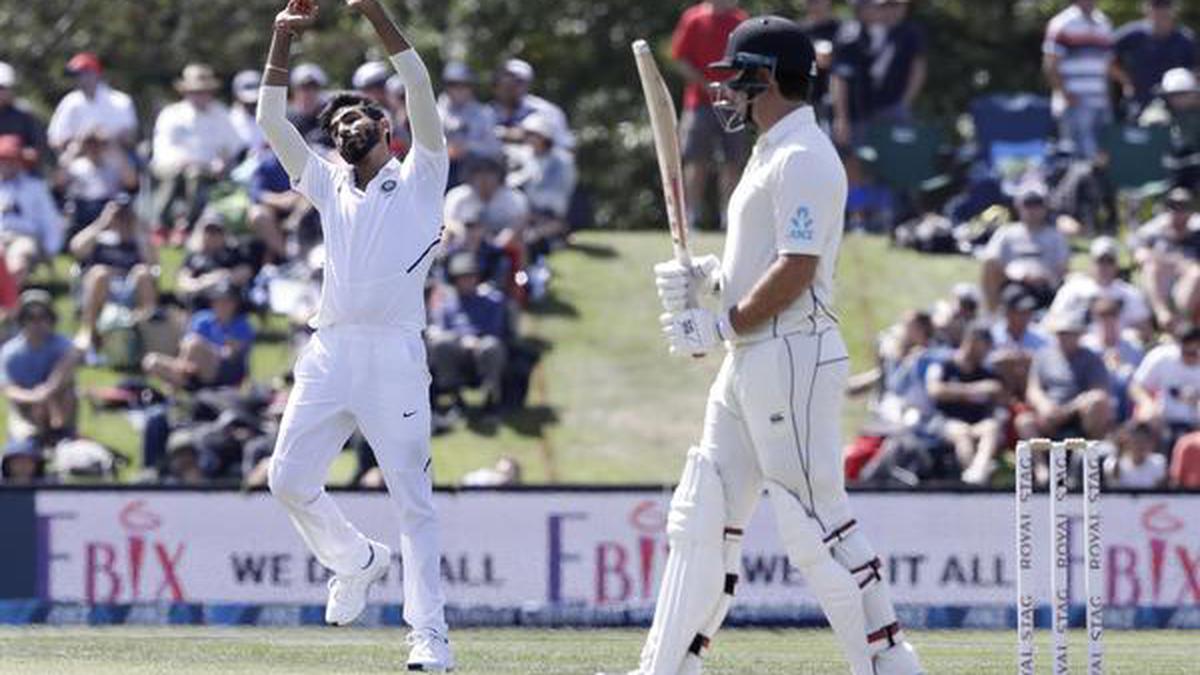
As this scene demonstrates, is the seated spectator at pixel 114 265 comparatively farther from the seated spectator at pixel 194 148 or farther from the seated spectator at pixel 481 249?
the seated spectator at pixel 481 249

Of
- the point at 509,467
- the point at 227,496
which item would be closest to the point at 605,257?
the point at 509,467

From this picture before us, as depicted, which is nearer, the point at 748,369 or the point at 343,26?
the point at 748,369

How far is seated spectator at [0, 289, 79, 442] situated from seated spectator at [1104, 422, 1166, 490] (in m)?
6.87

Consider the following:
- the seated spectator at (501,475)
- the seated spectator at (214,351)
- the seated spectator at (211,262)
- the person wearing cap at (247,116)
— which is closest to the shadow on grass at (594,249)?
the person wearing cap at (247,116)

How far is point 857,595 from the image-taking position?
9000mm

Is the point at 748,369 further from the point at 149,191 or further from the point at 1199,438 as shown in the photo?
the point at 149,191

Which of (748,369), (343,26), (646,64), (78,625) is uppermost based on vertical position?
(343,26)

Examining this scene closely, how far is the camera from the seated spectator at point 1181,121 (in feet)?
76.3

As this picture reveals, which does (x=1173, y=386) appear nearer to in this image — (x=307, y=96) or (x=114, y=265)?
(x=307, y=96)

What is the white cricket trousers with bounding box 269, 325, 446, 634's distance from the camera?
10688mm

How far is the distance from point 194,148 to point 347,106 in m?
12.5

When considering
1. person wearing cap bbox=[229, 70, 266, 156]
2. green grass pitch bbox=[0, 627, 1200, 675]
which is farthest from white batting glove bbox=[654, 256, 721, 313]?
person wearing cap bbox=[229, 70, 266, 156]

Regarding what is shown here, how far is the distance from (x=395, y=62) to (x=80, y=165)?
1265 cm

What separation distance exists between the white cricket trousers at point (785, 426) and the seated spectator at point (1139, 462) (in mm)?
9187
